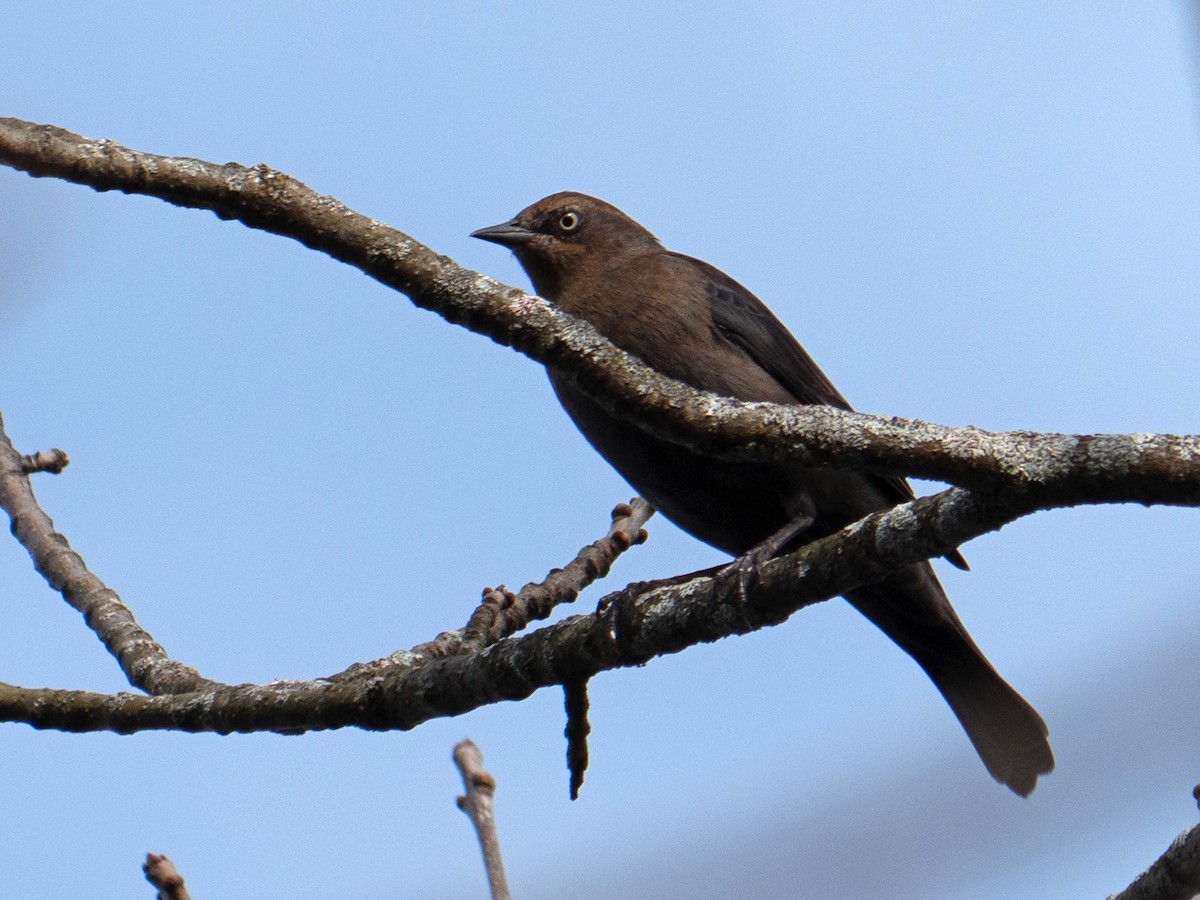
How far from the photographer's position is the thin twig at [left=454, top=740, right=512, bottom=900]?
2902mm

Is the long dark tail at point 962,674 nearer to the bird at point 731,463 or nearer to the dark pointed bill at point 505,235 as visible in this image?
the bird at point 731,463

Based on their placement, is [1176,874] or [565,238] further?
[565,238]

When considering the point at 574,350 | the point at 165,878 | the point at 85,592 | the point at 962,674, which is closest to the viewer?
the point at 165,878

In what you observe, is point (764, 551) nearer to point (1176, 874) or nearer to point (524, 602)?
point (524, 602)

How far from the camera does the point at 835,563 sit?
3250 millimetres

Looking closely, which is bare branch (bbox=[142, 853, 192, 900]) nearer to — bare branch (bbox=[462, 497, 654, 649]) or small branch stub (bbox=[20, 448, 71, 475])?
bare branch (bbox=[462, 497, 654, 649])

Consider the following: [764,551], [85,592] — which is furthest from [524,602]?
[85,592]

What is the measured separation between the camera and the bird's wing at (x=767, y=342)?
18.9 feet

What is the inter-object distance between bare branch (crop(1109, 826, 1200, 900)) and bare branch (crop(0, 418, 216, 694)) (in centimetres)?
238

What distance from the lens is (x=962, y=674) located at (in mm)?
6023

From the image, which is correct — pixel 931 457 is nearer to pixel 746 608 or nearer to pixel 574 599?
pixel 746 608

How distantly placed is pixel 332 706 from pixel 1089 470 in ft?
6.50

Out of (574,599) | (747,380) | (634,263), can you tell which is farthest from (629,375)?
(634,263)

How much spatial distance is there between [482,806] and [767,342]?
123 inches
